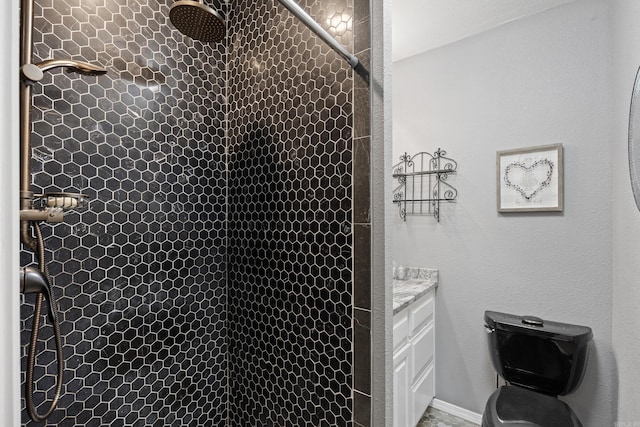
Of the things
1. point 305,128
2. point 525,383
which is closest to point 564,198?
point 525,383

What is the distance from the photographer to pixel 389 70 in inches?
36.2

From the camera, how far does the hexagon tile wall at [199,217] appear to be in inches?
38.7

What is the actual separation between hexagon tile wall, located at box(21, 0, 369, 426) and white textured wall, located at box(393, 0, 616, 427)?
1.53 m

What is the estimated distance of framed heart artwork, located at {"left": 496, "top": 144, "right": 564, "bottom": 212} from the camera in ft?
5.97

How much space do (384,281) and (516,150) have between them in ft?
5.35

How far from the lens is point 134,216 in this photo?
3.74 feet

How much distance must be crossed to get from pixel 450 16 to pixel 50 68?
2132 mm

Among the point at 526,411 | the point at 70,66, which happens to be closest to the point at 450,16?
the point at 70,66

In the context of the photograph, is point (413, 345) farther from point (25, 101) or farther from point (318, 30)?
point (25, 101)

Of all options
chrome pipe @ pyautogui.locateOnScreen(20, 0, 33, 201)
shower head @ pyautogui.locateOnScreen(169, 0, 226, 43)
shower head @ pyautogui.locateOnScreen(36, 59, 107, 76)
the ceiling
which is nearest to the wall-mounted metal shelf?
the ceiling

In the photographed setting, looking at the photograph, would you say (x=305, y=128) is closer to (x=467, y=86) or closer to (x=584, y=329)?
(x=467, y=86)

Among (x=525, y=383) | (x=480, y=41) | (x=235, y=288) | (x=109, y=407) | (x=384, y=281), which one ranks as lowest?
(x=525, y=383)
